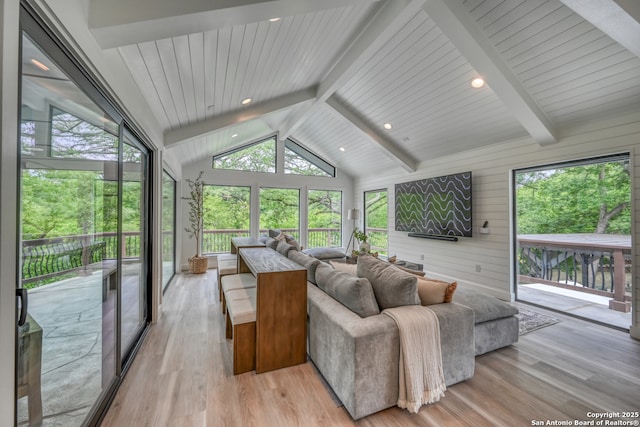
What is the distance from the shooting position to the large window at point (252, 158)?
6.55m

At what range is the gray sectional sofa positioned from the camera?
165 centimetres

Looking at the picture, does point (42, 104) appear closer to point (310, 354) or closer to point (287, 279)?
point (287, 279)

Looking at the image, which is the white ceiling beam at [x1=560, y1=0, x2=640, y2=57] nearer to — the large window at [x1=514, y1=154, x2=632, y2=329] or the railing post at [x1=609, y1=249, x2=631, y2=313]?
the large window at [x1=514, y1=154, x2=632, y2=329]

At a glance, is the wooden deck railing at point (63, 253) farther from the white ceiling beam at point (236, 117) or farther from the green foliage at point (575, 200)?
the green foliage at point (575, 200)

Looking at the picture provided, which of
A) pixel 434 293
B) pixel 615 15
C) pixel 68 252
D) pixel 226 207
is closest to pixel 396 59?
pixel 615 15

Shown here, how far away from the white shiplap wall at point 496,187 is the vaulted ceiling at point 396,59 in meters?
0.17

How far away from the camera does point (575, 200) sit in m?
3.96

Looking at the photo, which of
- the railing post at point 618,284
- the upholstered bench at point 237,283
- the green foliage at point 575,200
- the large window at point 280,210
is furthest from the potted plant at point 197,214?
the railing post at point 618,284

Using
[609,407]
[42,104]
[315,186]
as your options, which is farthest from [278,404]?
[315,186]

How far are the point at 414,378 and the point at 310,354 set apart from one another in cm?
93

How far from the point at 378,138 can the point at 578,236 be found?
3685mm

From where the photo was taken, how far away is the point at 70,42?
3.86 feet

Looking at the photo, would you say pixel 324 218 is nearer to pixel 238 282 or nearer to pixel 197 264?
pixel 197 264

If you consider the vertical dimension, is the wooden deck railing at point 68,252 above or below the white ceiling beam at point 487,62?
below
